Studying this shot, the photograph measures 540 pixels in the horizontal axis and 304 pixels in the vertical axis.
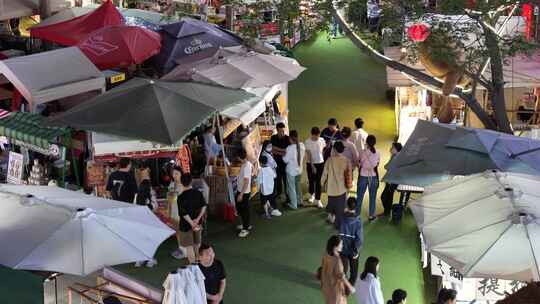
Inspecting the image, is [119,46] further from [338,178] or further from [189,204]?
[338,178]

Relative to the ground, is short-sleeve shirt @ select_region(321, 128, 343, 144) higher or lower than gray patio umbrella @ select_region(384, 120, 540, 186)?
lower

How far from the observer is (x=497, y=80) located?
1033 cm

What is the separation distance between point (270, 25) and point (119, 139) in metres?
5.85

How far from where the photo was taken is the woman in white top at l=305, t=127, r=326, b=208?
12.2 metres

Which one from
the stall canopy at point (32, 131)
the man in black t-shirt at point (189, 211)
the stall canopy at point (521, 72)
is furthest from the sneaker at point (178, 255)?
the stall canopy at point (521, 72)

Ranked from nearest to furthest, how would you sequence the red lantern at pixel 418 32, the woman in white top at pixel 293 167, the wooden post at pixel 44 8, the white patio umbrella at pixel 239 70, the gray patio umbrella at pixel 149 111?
the gray patio umbrella at pixel 149 111, the red lantern at pixel 418 32, the white patio umbrella at pixel 239 70, the woman in white top at pixel 293 167, the wooden post at pixel 44 8

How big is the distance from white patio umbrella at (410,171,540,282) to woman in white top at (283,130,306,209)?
4.02 metres

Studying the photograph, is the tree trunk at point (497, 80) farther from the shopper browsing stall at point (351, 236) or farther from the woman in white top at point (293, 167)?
the woman in white top at point (293, 167)

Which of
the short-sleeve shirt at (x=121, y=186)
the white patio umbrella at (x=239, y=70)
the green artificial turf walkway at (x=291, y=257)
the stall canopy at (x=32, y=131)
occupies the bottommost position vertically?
the green artificial turf walkway at (x=291, y=257)

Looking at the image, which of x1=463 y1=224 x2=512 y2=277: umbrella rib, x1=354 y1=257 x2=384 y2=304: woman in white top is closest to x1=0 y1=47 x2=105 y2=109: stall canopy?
x1=354 y1=257 x2=384 y2=304: woman in white top

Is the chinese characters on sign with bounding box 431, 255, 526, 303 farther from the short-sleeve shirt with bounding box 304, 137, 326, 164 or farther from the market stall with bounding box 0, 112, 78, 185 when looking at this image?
the market stall with bounding box 0, 112, 78, 185

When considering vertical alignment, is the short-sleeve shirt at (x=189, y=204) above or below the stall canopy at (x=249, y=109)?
below

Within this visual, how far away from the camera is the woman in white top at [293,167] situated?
11984 mm

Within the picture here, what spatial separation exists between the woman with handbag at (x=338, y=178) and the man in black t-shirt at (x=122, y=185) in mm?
2673
